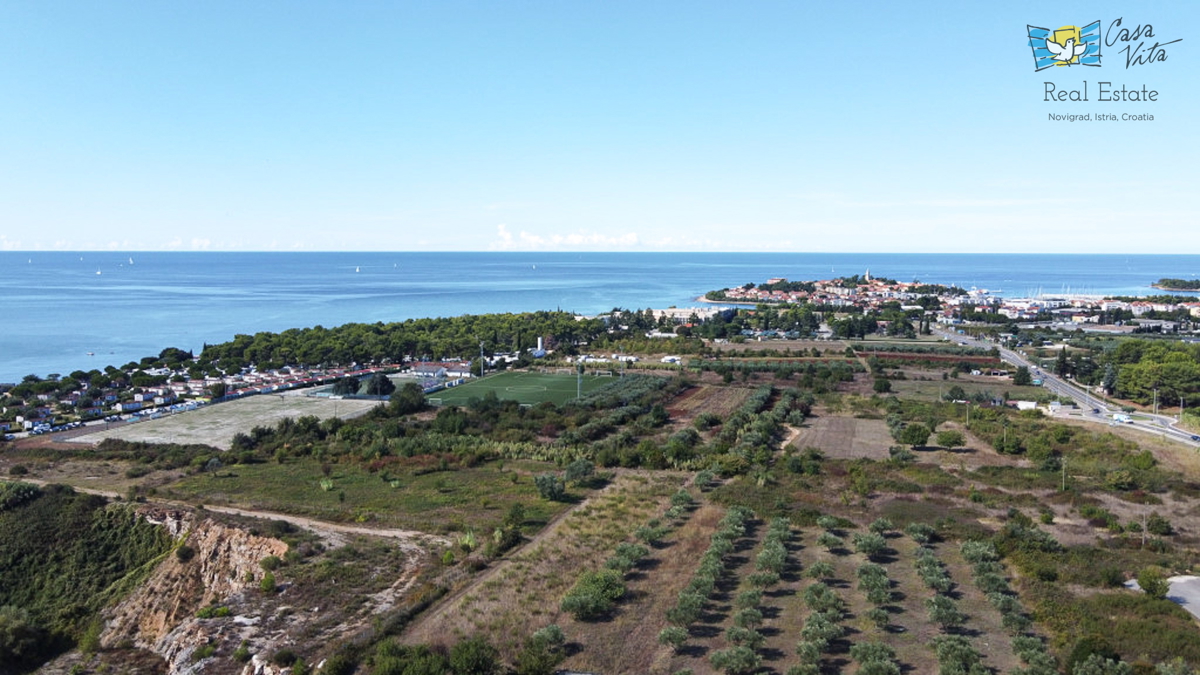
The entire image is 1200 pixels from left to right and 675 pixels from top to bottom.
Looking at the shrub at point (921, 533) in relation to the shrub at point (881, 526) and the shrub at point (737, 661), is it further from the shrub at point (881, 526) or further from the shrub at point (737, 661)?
the shrub at point (737, 661)

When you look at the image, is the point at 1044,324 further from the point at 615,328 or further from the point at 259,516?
the point at 259,516

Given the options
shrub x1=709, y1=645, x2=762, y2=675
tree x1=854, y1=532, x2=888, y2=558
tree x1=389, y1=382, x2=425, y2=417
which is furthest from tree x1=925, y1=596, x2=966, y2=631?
tree x1=389, y1=382, x2=425, y2=417

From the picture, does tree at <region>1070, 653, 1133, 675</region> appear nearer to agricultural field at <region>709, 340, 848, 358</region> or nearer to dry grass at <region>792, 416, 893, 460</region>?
dry grass at <region>792, 416, 893, 460</region>

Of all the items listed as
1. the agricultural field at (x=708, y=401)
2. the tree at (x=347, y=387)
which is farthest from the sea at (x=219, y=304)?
the agricultural field at (x=708, y=401)

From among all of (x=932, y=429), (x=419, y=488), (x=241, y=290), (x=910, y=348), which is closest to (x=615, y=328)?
(x=910, y=348)

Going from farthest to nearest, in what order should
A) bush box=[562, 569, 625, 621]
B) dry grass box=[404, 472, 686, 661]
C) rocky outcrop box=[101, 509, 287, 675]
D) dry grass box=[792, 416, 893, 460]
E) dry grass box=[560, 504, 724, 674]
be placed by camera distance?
1. dry grass box=[792, 416, 893, 460]
2. rocky outcrop box=[101, 509, 287, 675]
3. bush box=[562, 569, 625, 621]
4. dry grass box=[404, 472, 686, 661]
5. dry grass box=[560, 504, 724, 674]

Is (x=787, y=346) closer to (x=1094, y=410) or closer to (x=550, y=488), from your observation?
(x=1094, y=410)
